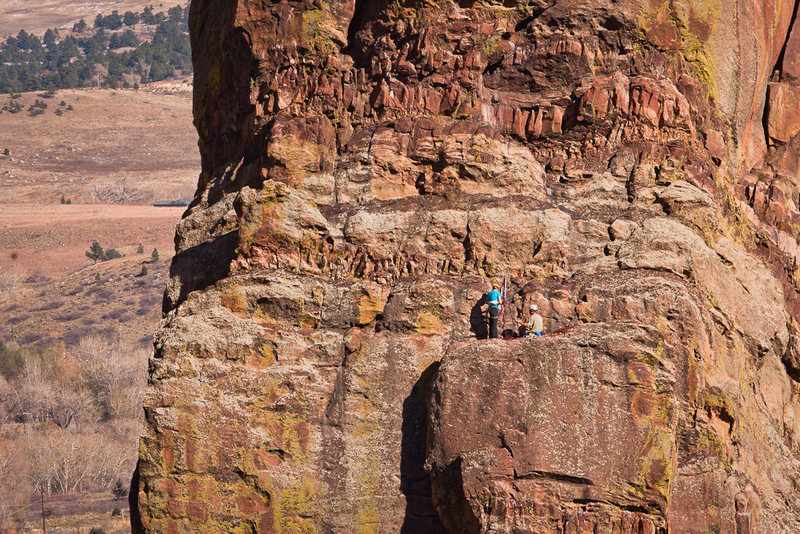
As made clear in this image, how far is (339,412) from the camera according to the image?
20422 mm

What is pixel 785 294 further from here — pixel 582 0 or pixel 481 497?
pixel 481 497

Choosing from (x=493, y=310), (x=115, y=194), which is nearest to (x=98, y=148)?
(x=115, y=194)

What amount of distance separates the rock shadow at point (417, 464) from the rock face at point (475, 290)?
0.13 ft

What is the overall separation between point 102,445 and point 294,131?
51.2 m

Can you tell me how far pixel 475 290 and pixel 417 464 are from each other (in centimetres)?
317

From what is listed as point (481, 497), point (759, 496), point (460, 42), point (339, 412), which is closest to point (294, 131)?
point (460, 42)

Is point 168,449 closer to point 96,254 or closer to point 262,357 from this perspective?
point 262,357

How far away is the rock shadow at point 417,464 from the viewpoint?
1992 centimetres

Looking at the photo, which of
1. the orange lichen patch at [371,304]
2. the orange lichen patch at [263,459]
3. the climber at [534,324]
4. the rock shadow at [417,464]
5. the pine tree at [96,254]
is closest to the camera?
the climber at [534,324]

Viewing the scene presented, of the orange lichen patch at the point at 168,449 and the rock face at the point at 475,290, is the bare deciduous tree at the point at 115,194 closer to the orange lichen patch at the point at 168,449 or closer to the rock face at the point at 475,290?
the rock face at the point at 475,290

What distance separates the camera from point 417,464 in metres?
20.2

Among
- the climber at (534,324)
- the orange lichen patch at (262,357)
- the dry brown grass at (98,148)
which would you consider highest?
the climber at (534,324)

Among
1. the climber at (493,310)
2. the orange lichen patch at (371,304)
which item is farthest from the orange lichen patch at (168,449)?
the climber at (493,310)

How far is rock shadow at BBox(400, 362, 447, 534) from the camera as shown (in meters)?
19.9
